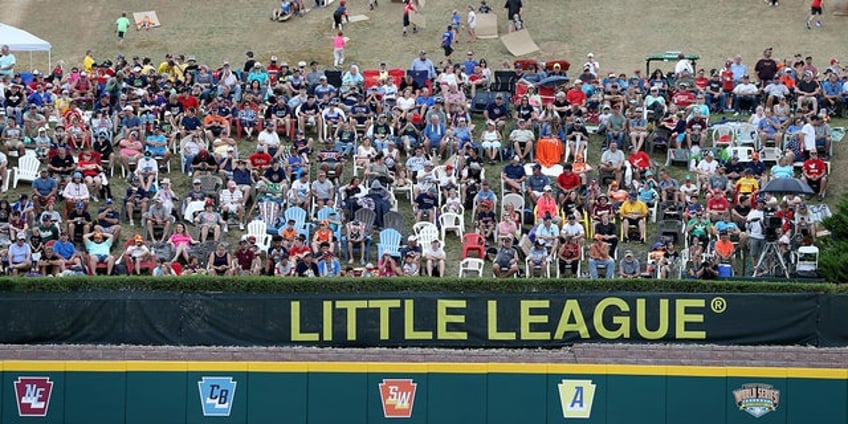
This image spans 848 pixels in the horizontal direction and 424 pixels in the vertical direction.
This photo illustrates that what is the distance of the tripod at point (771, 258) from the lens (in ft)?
103

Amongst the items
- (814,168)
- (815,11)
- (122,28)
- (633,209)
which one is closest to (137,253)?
(633,209)

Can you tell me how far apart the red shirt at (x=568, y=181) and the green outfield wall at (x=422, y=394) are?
29.6ft

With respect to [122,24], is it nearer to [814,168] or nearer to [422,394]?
[814,168]

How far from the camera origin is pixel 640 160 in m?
35.1

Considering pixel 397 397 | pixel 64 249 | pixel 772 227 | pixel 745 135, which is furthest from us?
pixel 745 135

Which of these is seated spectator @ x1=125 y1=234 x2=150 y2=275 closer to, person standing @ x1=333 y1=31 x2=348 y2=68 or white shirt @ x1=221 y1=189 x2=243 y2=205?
white shirt @ x1=221 y1=189 x2=243 y2=205

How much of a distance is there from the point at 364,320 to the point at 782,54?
2541 centimetres

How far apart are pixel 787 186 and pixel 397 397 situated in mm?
10388

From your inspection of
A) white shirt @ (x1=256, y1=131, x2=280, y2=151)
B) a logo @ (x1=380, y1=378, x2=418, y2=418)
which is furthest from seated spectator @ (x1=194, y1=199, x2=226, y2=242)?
a logo @ (x1=380, y1=378, x2=418, y2=418)

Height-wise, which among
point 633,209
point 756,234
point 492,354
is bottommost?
point 492,354

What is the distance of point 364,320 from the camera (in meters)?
27.3

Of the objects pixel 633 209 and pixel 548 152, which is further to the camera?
pixel 548 152

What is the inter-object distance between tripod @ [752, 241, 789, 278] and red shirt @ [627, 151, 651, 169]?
4075 mm

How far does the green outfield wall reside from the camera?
25109mm
